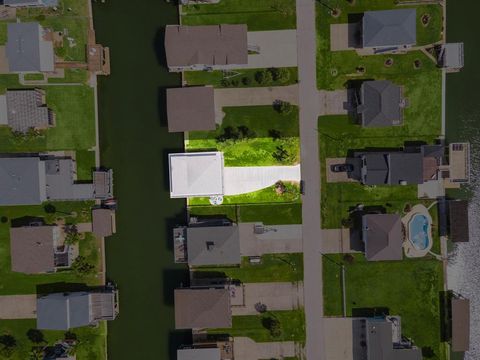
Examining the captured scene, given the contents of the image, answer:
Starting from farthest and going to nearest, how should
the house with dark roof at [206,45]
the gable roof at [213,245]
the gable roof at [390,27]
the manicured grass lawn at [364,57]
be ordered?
the manicured grass lawn at [364,57] < the gable roof at [213,245] < the house with dark roof at [206,45] < the gable roof at [390,27]

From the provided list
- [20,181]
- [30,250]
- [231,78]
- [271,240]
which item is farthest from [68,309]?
[231,78]

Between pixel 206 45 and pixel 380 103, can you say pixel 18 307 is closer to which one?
pixel 206 45

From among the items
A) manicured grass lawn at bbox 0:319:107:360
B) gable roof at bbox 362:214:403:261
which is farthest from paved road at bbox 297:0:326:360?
manicured grass lawn at bbox 0:319:107:360

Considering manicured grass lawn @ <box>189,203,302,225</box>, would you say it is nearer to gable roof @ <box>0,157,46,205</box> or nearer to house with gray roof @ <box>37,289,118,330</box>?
house with gray roof @ <box>37,289,118,330</box>

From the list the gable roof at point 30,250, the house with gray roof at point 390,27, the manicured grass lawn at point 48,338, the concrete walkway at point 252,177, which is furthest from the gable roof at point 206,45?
the manicured grass lawn at point 48,338

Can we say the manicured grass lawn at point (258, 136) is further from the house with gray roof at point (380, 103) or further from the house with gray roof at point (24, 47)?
the house with gray roof at point (24, 47)

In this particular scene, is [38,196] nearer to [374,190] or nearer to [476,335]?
[374,190]
